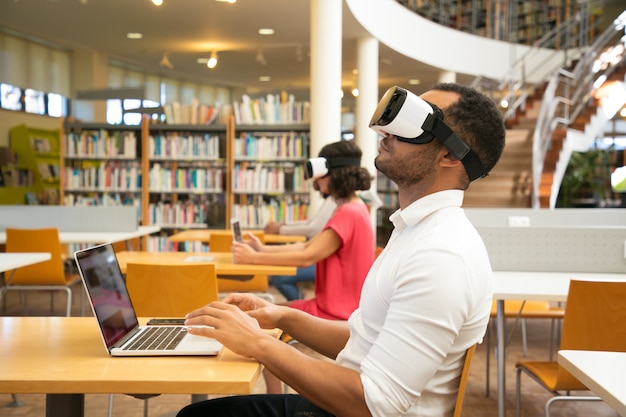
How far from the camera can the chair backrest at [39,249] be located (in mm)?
4656

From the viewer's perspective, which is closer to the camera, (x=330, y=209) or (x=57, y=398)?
(x=57, y=398)

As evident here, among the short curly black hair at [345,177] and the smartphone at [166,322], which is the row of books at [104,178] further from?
the smartphone at [166,322]

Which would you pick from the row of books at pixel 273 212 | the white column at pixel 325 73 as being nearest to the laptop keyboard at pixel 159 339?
the white column at pixel 325 73

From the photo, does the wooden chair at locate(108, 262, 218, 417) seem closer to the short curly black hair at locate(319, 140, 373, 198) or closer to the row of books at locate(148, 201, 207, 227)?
the short curly black hair at locate(319, 140, 373, 198)

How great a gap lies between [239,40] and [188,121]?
11.8 feet

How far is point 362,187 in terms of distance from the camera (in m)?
3.24

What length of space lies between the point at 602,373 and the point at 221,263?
96.1 inches

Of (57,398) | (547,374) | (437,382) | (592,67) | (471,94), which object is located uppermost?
(592,67)

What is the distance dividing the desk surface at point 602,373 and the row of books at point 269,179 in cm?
613

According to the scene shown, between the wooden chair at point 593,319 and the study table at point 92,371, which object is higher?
the study table at point 92,371

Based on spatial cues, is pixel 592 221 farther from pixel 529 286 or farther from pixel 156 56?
pixel 156 56

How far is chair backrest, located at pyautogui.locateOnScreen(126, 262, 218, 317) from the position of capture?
8.59ft

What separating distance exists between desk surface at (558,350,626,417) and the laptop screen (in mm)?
972

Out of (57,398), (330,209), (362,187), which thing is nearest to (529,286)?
(362,187)
